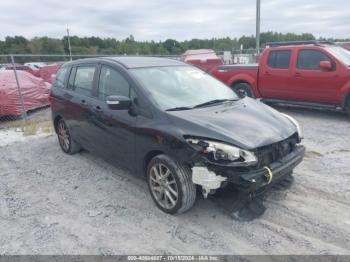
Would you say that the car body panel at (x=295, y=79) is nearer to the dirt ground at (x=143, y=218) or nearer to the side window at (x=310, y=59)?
the side window at (x=310, y=59)

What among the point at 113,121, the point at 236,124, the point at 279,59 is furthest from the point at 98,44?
the point at 236,124

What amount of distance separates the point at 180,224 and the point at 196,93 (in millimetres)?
1741

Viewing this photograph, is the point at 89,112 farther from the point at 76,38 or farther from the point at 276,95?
the point at 76,38

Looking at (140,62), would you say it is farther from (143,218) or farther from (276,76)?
(276,76)

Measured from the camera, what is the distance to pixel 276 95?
862 centimetres

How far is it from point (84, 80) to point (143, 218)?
252 cm

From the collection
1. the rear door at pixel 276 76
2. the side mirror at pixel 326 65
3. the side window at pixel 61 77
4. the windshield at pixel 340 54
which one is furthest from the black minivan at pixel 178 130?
the windshield at pixel 340 54

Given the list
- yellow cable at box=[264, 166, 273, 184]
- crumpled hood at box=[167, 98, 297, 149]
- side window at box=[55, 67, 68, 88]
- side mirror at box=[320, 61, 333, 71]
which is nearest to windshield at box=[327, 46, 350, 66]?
side mirror at box=[320, 61, 333, 71]

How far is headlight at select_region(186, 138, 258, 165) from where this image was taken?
3078 mm

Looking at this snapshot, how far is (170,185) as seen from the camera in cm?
349

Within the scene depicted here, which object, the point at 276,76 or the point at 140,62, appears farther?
the point at 276,76

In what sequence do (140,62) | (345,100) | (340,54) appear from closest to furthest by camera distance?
(140,62) < (345,100) < (340,54)

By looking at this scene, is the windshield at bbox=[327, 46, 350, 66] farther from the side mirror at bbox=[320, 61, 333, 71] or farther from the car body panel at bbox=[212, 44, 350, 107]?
the side mirror at bbox=[320, 61, 333, 71]

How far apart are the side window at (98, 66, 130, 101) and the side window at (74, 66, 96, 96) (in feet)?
0.92
